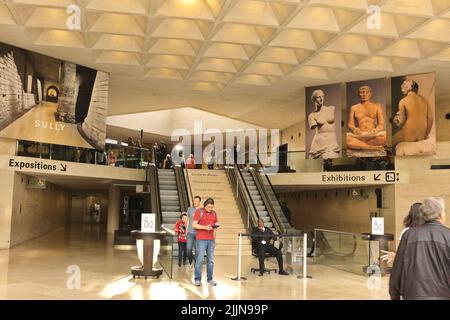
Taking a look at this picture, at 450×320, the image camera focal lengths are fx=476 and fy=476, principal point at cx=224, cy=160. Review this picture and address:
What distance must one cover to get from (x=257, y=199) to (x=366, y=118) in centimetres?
536

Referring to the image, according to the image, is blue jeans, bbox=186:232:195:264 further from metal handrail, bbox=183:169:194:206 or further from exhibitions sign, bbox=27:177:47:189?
exhibitions sign, bbox=27:177:47:189

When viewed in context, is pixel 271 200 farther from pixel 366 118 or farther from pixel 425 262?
pixel 425 262

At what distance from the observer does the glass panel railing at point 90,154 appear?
52.2 feet

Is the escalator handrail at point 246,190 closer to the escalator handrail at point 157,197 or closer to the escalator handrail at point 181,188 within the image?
the escalator handrail at point 181,188

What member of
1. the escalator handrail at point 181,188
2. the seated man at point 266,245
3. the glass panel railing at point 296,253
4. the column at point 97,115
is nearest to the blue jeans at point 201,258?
the seated man at point 266,245

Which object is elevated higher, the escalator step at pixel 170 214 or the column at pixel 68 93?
the column at pixel 68 93

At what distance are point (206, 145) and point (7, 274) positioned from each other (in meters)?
29.5

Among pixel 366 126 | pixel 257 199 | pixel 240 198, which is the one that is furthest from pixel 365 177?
pixel 240 198

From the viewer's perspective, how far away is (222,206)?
17.2 m

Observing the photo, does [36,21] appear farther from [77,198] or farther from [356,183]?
[77,198]

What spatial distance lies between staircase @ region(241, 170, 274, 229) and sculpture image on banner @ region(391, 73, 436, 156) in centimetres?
556

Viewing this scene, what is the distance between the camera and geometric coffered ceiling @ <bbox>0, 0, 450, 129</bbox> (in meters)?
12.9

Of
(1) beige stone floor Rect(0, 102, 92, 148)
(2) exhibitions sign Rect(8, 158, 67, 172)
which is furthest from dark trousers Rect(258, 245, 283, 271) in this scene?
(1) beige stone floor Rect(0, 102, 92, 148)

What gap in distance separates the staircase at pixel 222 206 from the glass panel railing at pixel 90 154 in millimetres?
2300
